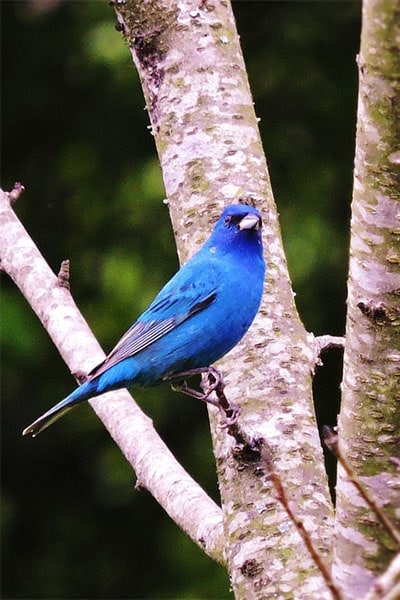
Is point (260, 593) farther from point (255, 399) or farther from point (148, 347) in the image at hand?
point (148, 347)

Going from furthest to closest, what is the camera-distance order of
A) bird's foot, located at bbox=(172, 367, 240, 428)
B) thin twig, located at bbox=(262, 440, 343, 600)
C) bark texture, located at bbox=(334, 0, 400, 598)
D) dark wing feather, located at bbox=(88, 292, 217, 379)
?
dark wing feather, located at bbox=(88, 292, 217, 379), bird's foot, located at bbox=(172, 367, 240, 428), bark texture, located at bbox=(334, 0, 400, 598), thin twig, located at bbox=(262, 440, 343, 600)

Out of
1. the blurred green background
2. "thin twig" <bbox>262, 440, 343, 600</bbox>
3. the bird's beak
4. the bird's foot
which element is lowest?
"thin twig" <bbox>262, 440, 343, 600</bbox>

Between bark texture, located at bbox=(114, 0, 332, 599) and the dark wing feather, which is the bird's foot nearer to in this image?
bark texture, located at bbox=(114, 0, 332, 599)

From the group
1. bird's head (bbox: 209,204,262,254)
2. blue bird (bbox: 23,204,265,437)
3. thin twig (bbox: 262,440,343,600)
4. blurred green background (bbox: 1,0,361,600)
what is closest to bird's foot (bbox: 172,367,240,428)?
blue bird (bbox: 23,204,265,437)

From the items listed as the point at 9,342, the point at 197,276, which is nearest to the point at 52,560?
the point at 9,342

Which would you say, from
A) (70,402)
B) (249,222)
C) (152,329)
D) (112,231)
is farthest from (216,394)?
(112,231)

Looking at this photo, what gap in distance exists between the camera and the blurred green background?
629 cm

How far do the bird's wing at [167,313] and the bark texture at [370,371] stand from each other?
4.74ft

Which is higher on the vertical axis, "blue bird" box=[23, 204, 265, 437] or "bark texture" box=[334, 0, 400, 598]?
"blue bird" box=[23, 204, 265, 437]

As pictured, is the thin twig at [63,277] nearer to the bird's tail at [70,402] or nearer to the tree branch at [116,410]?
the tree branch at [116,410]

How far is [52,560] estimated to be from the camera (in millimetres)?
7176

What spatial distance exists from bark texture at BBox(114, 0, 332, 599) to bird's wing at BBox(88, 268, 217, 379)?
0.53 feet

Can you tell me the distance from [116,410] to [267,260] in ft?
2.19

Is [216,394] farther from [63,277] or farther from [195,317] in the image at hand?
[63,277]
